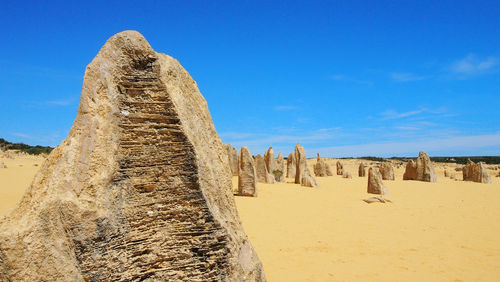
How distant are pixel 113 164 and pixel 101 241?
0.60m

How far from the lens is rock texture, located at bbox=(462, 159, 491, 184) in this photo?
21.6 m

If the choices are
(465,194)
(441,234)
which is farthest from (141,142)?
(465,194)

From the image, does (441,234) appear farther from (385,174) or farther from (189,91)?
(385,174)

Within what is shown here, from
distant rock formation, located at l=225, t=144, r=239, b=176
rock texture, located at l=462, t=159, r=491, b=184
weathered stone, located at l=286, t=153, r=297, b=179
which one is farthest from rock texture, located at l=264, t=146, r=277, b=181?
rock texture, located at l=462, t=159, r=491, b=184

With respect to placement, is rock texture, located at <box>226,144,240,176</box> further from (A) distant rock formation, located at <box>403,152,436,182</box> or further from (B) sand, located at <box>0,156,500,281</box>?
(A) distant rock formation, located at <box>403,152,436,182</box>

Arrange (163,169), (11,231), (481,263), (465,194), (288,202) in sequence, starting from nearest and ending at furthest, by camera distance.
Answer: (11,231) → (163,169) → (481,263) → (288,202) → (465,194)

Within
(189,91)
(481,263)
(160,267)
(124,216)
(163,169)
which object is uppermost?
(189,91)

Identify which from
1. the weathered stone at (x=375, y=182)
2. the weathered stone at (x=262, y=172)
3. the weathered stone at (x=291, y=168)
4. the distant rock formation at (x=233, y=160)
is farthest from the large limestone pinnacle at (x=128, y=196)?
the weathered stone at (x=291, y=168)

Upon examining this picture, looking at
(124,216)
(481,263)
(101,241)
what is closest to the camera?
(101,241)

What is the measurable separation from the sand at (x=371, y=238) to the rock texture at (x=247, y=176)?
525 mm

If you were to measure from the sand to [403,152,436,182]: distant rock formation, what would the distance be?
30.7 ft

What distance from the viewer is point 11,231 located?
2264 mm

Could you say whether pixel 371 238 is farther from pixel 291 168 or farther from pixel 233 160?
pixel 291 168

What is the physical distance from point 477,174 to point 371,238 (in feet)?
62.6
